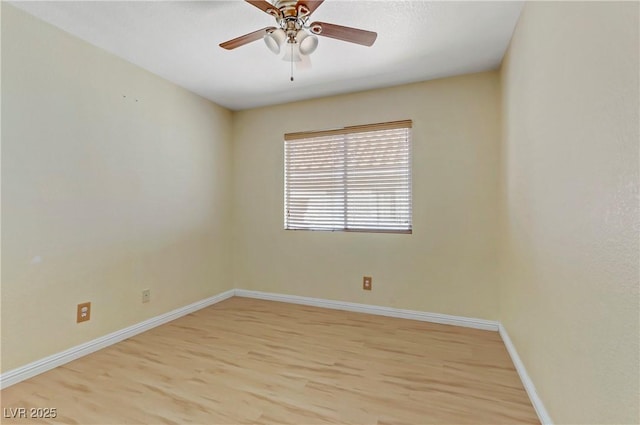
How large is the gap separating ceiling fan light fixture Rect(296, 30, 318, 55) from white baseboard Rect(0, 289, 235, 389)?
2586 millimetres

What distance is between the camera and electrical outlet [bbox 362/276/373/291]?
3.12 metres

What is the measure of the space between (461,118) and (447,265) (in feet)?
4.48

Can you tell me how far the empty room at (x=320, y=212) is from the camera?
118cm

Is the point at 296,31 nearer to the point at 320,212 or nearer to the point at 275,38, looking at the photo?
the point at 275,38

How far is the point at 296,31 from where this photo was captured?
1775mm

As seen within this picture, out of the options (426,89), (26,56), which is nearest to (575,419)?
(426,89)

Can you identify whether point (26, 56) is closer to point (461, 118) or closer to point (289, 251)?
point (289, 251)

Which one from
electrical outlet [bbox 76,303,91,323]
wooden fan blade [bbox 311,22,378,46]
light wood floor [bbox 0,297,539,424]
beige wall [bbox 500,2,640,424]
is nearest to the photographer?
beige wall [bbox 500,2,640,424]

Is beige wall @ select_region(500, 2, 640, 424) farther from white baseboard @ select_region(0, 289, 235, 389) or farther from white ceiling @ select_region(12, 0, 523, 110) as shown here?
white baseboard @ select_region(0, 289, 235, 389)

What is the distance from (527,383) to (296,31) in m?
2.45

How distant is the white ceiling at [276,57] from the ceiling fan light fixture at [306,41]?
246 millimetres

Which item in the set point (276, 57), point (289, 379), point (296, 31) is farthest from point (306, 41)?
point (289, 379)

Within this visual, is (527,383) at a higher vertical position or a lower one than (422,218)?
lower

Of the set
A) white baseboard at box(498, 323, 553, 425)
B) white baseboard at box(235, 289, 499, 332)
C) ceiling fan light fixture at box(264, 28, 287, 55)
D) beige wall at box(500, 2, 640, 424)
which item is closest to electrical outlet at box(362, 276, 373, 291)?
white baseboard at box(235, 289, 499, 332)
